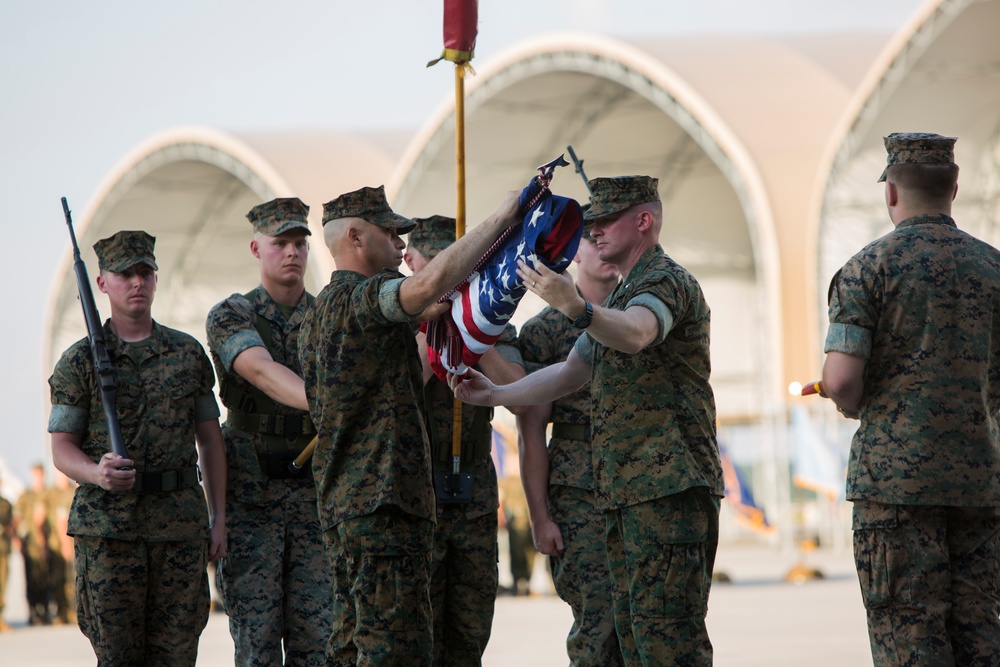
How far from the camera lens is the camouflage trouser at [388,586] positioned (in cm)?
413

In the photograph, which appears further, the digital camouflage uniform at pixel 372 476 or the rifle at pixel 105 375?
the rifle at pixel 105 375

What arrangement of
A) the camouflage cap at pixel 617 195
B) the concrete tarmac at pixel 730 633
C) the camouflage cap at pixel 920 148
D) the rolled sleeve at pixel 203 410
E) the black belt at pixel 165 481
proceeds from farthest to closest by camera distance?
the concrete tarmac at pixel 730 633
the rolled sleeve at pixel 203 410
the black belt at pixel 165 481
the camouflage cap at pixel 617 195
the camouflage cap at pixel 920 148

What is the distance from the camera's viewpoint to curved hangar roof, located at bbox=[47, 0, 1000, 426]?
20781 mm

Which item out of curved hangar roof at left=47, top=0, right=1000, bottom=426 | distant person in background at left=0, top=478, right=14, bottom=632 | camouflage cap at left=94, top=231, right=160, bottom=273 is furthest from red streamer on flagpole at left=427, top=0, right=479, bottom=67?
curved hangar roof at left=47, top=0, right=1000, bottom=426

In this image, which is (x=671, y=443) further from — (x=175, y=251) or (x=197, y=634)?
(x=175, y=251)

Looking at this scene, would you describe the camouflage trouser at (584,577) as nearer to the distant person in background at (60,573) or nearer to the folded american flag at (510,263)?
the folded american flag at (510,263)

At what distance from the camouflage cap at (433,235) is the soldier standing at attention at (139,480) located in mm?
1169

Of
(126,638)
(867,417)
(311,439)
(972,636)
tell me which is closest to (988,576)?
(972,636)

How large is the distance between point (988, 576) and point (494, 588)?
6.74ft

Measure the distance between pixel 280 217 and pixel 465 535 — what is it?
1.60 metres

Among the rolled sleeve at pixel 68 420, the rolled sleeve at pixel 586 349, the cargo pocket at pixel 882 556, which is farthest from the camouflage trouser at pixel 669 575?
the rolled sleeve at pixel 68 420

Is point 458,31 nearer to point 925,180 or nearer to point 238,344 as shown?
point 238,344

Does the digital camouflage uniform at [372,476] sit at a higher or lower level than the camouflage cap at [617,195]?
lower

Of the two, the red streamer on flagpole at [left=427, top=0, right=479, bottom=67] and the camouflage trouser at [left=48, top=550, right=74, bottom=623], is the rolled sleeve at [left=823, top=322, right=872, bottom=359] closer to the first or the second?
the red streamer on flagpole at [left=427, top=0, right=479, bottom=67]
